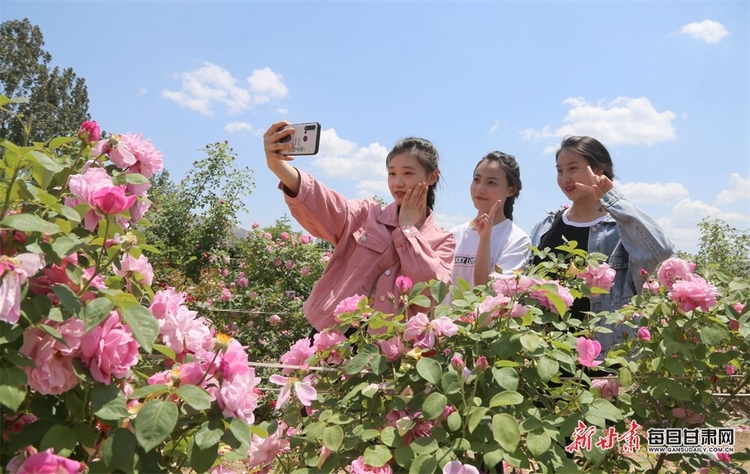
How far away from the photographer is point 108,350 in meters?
0.83

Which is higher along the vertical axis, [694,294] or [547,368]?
[694,294]

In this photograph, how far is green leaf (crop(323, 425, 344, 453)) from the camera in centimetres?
108

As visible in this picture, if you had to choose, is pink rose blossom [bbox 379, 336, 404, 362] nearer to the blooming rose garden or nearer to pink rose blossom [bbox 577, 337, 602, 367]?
the blooming rose garden

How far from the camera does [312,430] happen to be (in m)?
1.13

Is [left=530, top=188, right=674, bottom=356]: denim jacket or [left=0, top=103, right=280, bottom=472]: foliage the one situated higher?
[left=530, top=188, right=674, bottom=356]: denim jacket

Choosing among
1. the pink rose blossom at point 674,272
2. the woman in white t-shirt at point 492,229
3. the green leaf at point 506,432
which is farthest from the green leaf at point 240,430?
the woman in white t-shirt at point 492,229

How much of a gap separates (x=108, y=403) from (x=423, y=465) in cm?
55

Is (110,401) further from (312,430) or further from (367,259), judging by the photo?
(367,259)

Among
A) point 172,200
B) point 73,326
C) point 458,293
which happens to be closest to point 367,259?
point 458,293

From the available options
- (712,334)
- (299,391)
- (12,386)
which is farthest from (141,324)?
(712,334)

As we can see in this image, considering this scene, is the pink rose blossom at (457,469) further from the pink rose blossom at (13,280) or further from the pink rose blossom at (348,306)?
the pink rose blossom at (13,280)

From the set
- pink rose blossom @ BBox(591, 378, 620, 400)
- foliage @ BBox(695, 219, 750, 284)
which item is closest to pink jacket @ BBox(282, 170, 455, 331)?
pink rose blossom @ BBox(591, 378, 620, 400)

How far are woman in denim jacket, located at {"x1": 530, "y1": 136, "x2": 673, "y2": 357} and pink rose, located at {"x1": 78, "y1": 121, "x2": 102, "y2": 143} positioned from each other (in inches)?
62.3

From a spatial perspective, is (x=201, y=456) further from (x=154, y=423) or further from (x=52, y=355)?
(x=52, y=355)
